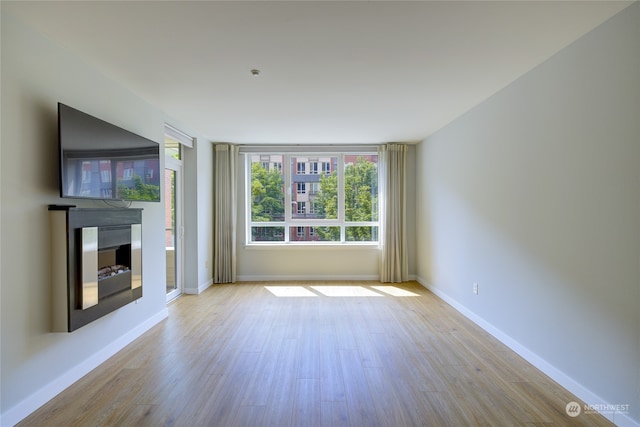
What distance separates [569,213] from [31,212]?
3.72 metres

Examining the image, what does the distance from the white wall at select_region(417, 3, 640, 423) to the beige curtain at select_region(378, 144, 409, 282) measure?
1.88 meters

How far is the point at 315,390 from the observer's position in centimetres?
221

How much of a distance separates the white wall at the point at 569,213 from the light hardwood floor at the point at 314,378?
358 mm

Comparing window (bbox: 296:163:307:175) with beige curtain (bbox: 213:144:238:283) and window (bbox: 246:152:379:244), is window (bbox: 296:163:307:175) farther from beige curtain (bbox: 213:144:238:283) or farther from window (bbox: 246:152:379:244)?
beige curtain (bbox: 213:144:238:283)

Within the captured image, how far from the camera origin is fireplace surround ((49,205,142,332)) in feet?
7.08

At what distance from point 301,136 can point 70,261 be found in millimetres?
3508

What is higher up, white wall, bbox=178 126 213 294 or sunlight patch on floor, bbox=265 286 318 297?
white wall, bbox=178 126 213 294

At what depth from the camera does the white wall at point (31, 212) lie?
1.86m

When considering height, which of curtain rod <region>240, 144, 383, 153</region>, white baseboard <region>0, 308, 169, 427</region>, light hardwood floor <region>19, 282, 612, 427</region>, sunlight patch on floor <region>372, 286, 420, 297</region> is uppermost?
curtain rod <region>240, 144, 383, 153</region>

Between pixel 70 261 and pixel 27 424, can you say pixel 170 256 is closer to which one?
pixel 70 261

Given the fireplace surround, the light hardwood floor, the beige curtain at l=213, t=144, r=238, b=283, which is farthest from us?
the beige curtain at l=213, t=144, r=238, b=283

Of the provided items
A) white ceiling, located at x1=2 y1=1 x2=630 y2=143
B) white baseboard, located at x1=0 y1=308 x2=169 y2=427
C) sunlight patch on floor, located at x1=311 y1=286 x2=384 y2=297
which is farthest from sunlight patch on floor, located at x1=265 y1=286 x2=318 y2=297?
white ceiling, located at x1=2 y1=1 x2=630 y2=143

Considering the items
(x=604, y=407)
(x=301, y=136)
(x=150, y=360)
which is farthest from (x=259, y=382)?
(x=301, y=136)

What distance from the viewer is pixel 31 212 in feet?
6.64
